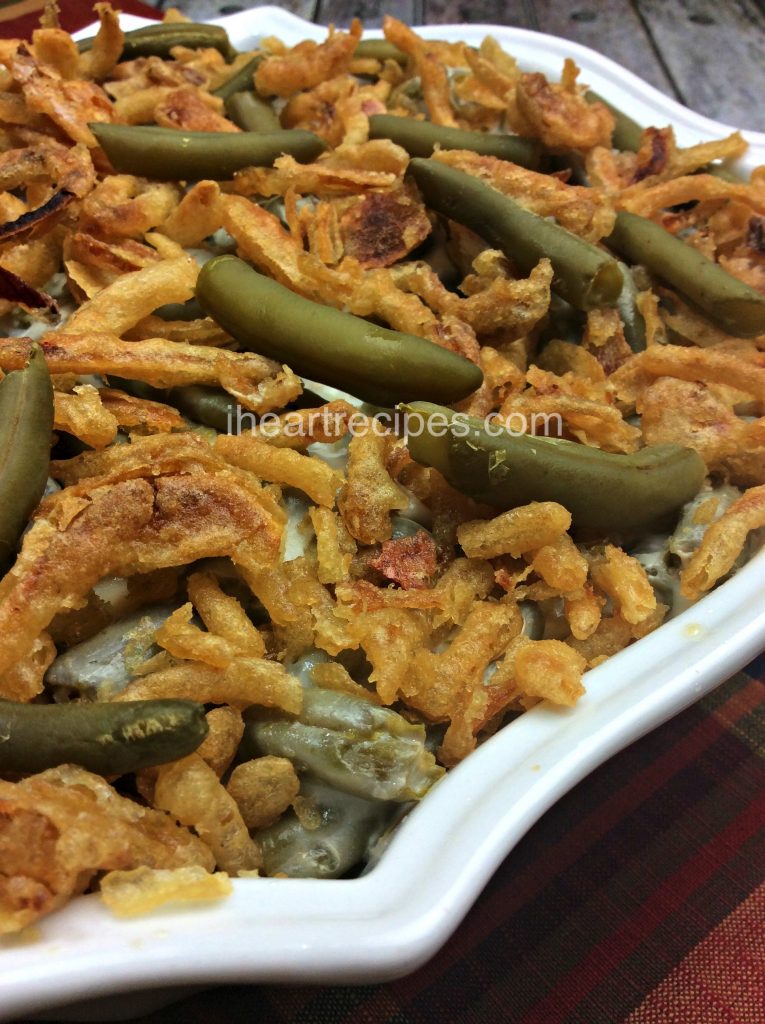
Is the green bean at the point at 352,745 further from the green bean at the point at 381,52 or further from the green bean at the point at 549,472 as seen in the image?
the green bean at the point at 381,52

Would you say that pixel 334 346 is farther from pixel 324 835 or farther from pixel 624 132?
pixel 624 132

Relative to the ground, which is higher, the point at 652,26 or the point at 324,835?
the point at 652,26

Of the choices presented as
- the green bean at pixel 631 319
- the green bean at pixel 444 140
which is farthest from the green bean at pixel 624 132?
the green bean at pixel 631 319

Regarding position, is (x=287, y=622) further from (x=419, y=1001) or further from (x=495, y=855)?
(x=419, y=1001)

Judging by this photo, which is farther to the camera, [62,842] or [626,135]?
[626,135]

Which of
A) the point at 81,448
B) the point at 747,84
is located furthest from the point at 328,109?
the point at 747,84

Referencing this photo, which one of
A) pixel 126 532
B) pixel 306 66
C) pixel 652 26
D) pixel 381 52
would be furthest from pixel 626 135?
pixel 652 26
